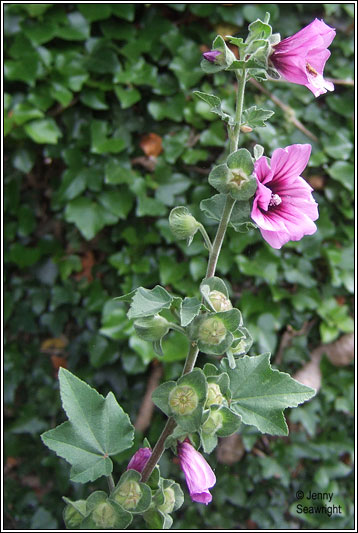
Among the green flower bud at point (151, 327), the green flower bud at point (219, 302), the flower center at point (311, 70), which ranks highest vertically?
the flower center at point (311, 70)

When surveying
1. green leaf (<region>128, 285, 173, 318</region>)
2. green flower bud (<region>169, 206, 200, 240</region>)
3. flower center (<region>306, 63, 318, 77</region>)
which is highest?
flower center (<region>306, 63, 318, 77</region>)

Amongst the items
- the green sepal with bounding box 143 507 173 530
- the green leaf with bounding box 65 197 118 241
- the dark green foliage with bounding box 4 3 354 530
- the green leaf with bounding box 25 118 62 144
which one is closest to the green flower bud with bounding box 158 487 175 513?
the green sepal with bounding box 143 507 173 530

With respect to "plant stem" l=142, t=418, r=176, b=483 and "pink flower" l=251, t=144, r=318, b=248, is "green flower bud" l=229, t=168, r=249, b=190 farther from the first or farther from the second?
"plant stem" l=142, t=418, r=176, b=483

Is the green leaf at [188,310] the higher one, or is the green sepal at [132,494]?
the green leaf at [188,310]

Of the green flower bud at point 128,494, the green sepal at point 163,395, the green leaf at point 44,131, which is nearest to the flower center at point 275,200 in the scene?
the green sepal at point 163,395

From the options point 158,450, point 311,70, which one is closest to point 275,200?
point 311,70

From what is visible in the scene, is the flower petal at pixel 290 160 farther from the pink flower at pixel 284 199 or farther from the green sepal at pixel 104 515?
the green sepal at pixel 104 515

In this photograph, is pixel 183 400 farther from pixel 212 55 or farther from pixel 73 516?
pixel 212 55
